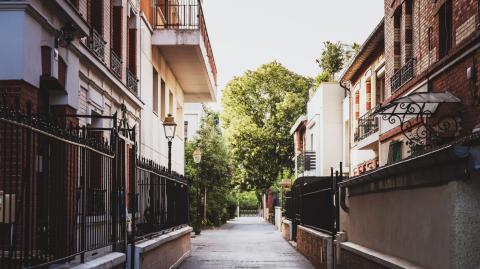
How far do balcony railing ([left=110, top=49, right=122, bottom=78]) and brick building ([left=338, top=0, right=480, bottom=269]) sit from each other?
22.9ft

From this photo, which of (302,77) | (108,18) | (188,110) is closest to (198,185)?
(108,18)

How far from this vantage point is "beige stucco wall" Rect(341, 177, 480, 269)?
6.04m

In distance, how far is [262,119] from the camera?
62031 mm

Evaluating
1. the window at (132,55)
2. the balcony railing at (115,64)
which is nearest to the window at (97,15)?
the balcony railing at (115,64)

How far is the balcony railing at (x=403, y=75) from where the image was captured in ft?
68.6

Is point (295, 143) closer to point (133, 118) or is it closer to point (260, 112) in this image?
point (260, 112)

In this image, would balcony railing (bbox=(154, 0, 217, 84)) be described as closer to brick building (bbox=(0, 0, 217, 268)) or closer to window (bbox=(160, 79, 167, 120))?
brick building (bbox=(0, 0, 217, 268))

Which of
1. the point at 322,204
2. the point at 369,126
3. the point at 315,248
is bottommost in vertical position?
the point at 315,248

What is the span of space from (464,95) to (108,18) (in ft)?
27.1

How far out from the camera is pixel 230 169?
4112 cm

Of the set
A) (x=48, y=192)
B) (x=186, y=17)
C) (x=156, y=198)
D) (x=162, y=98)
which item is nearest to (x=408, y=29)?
(x=186, y=17)

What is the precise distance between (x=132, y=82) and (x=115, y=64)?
2.25m

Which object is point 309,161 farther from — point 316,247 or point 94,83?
point 94,83

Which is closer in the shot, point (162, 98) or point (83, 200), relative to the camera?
point (83, 200)
